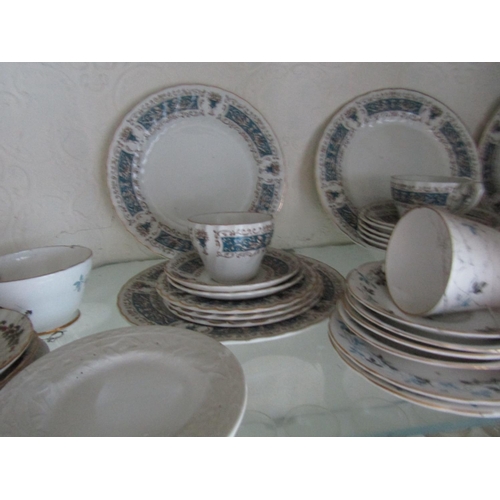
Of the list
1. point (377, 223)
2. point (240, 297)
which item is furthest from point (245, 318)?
point (377, 223)

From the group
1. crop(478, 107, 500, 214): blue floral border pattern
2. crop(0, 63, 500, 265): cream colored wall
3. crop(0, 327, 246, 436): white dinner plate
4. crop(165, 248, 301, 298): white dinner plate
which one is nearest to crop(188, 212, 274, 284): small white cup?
crop(165, 248, 301, 298): white dinner plate

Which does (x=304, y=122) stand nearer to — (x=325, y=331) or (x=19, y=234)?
A: (x=325, y=331)

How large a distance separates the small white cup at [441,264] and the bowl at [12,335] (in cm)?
39

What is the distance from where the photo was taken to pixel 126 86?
58 centimetres

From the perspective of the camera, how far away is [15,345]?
0.34 meters

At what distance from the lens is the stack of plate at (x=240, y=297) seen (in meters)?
0.42

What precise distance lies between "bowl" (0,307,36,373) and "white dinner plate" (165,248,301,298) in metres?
0.17

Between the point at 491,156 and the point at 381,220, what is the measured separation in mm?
272

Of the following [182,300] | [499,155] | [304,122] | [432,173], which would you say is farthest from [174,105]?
[499,155]

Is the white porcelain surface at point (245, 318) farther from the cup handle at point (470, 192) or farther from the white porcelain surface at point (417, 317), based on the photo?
the cup handle at point (470, 192)

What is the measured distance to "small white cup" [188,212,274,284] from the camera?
1.47ft

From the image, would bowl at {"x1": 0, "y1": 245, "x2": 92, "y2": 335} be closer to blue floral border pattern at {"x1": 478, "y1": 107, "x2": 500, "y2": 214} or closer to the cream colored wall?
the cream colored wall

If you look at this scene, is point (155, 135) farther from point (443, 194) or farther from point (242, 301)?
point (443, 194)

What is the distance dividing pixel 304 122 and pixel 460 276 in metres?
0.40
